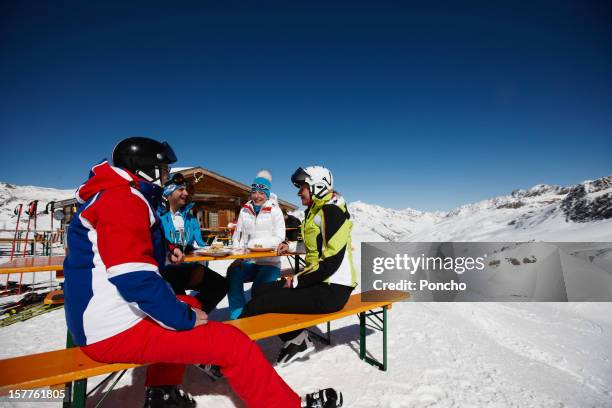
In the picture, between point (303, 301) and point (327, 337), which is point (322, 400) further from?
point (327, 337)

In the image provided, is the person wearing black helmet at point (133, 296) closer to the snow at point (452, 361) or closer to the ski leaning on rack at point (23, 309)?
the snow at point (452, 361)

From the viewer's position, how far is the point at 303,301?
2680 mm

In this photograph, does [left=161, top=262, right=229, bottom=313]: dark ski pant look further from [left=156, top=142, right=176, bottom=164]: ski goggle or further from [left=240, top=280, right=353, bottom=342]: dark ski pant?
[left=156, top=142, right=176, bottom=164]: ski goggle

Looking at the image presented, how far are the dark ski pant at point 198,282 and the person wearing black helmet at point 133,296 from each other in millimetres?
1389

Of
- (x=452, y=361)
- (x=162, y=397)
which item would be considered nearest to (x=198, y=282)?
(x=162, y=397)

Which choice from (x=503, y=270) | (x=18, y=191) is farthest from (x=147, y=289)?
(x=18, y=191)

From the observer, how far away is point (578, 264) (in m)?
6.95

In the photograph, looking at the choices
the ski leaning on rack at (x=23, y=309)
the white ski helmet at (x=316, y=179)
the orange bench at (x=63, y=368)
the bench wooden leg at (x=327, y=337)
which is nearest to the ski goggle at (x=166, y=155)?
the orange bench at (x=63, y=368)

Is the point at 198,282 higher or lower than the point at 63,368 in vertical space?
higher

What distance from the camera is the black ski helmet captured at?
1.75 metres

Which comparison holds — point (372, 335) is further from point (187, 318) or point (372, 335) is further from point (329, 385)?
point (187, 318)

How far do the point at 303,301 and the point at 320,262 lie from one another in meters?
0.40

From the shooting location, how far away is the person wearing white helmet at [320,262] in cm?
267

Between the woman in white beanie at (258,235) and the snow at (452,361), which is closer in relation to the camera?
the snow at (452,361)
